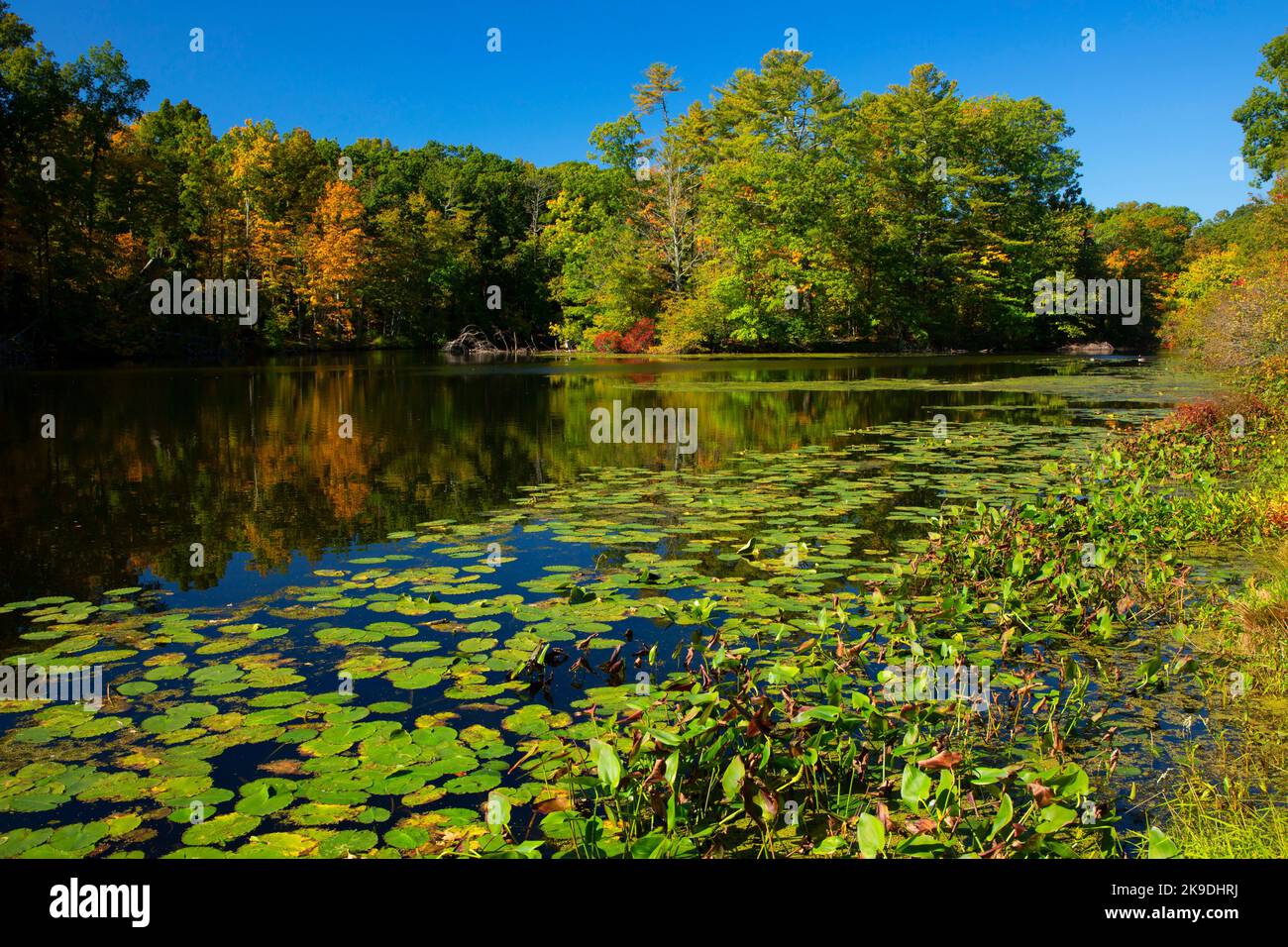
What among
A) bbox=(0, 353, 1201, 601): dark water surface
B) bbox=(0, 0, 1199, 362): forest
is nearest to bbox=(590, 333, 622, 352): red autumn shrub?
bbox=(0, 0, 1199, 362): forest

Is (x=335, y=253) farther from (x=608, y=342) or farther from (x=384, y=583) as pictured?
(x=384, y=583)

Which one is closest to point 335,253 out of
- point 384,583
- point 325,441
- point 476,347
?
point 476,347

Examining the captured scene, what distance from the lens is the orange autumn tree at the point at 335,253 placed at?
146 feet

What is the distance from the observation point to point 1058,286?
1763 inches

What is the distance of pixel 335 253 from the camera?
146 feet

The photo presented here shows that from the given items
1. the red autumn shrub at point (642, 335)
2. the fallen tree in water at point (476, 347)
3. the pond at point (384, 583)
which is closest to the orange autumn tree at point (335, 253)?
the fallen tree in water at point (476, 347)

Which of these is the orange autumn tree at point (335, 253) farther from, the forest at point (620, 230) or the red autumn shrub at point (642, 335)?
the red autumn shrub at point (642, 335)

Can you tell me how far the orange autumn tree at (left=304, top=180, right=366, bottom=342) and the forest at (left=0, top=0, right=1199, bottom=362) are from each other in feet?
0.36

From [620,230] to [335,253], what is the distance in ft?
46.7

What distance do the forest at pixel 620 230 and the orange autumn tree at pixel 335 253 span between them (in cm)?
11

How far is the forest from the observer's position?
32156 millimetres

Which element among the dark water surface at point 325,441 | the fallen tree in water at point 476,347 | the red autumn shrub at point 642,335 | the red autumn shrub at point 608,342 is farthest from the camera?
the fallen tree in water at point 476,347

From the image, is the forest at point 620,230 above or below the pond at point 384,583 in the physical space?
above

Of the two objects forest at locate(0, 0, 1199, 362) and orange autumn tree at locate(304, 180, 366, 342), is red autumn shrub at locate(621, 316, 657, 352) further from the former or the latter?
orange autumn tree at locate(304, 180, 366, 342)
